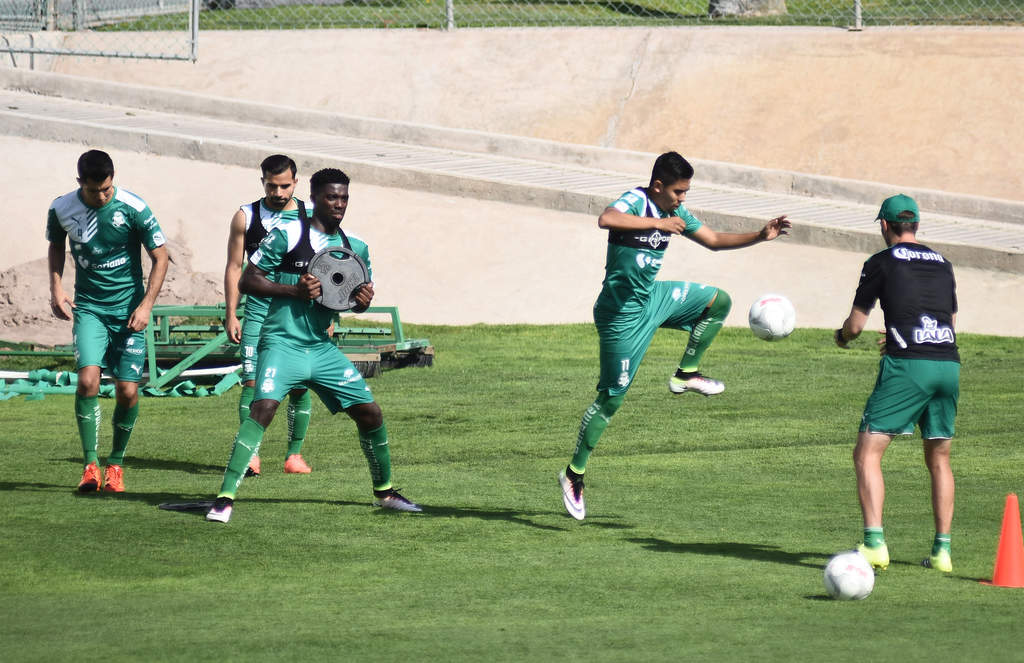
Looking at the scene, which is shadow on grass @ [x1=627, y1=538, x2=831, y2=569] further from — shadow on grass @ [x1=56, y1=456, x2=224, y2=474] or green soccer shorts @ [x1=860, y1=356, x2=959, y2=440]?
shadow on grass @ [x1=56, y1=456, x2=224, y2=474]

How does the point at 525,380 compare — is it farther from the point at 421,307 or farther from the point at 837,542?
the point at 837,542

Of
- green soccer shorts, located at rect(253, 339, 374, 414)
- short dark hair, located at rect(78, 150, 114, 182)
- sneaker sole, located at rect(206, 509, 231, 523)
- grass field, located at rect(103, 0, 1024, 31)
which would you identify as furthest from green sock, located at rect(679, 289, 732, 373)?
grass field, located at rect(103, 0, 1024, 31)

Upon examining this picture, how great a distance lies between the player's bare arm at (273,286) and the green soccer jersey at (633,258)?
1.98m

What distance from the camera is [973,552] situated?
28.1 ft

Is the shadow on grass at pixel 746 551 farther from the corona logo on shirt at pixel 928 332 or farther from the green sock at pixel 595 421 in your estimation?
the corona logo on shirt at pixel 928 332

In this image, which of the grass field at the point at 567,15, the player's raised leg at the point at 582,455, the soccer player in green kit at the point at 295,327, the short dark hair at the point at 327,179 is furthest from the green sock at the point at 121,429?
the grass field at the point at 567,15

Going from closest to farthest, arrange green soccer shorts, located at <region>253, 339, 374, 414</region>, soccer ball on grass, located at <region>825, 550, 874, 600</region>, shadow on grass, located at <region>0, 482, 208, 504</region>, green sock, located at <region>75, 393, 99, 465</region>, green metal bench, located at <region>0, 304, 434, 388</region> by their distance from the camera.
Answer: soccer ball on grass, located at <region>825, 550, 874, 600</region> < green soccer shorts, located at <region>253, 339, 374, 414</region> < shadow on grass, located at <region>0, 482, 208, 504</region> < green sock, located at <region>75, 393, 99, 465</region> < green metal bench, located at <region>0, 304, 434, 388</region>

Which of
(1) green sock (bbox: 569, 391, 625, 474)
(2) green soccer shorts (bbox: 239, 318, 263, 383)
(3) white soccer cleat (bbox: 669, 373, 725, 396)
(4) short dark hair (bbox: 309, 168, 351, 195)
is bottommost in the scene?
(1) green sock (bbox: 569, 391, 625, 474)

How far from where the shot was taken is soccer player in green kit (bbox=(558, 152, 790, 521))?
31.4ft

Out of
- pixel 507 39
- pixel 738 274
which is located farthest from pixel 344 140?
pixel 738 274

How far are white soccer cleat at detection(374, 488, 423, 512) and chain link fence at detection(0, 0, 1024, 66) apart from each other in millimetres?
17814

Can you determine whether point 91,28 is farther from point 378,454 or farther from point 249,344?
point 378,454

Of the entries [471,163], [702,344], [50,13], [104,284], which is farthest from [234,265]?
[50,13]

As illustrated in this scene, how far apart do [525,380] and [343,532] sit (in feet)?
26.3
